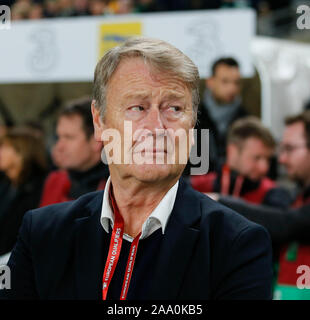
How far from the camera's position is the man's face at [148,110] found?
0.99m

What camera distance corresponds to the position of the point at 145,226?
1075 millimetres

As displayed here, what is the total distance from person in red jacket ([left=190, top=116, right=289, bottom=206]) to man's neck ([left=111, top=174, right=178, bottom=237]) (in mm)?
961

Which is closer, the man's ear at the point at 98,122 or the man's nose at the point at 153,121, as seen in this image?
the man's nose at the point at 153,121

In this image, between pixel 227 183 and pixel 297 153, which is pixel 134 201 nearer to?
pixel 227 183

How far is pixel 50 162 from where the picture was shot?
9.61 ft

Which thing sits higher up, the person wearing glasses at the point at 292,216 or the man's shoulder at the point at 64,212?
the man's shoulder at the point at 64,212

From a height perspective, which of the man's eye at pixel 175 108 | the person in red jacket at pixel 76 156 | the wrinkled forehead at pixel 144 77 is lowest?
the person in red jacket at pixel 76 156

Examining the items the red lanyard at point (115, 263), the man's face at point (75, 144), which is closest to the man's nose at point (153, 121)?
the red lanyard at point (115, 263)

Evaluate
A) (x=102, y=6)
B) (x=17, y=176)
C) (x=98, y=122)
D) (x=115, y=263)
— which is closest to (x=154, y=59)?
(x=98, y=122)

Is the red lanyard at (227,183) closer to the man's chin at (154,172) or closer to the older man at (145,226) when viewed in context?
the older man at (145,226)

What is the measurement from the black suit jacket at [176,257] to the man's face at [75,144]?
2.65 feet
